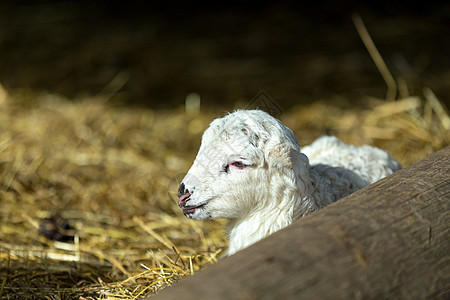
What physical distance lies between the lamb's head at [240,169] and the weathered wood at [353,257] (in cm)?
40

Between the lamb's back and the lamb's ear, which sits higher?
the lamb's ear

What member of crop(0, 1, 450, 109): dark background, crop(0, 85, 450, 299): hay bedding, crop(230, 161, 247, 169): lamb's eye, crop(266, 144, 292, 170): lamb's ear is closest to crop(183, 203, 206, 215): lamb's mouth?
crop(230, 161, 247, 169): lamb's eye

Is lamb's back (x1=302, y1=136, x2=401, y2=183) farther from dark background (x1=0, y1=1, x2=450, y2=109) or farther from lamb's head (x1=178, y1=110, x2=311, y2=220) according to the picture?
dark background (x1=0, y1=1, x2=450, y2=109)

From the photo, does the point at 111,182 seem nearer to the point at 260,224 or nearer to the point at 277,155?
the point at 260,224

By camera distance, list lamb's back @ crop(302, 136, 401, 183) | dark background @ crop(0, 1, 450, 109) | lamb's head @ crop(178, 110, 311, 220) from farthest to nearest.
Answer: dark background @ crop(0, 1, 450, 109) → lamb's back @ crop(302, 136, 401, 183) → lamb's head @ crop(178, 110, 311, 220)

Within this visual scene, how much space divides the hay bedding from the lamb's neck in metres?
0.37

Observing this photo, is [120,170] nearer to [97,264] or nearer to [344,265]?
[97,264]

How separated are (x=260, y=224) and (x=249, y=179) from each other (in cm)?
25

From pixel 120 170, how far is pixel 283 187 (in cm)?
241

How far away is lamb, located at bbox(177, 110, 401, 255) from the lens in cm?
228

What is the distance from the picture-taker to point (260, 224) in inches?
95.8

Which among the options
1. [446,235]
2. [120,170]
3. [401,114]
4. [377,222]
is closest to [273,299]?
[377,222]

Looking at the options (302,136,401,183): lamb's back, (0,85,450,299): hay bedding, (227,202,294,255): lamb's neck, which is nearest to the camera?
(227,202,294,255): lamb's neck

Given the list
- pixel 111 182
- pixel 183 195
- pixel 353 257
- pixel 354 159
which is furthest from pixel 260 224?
pixel 111 182
